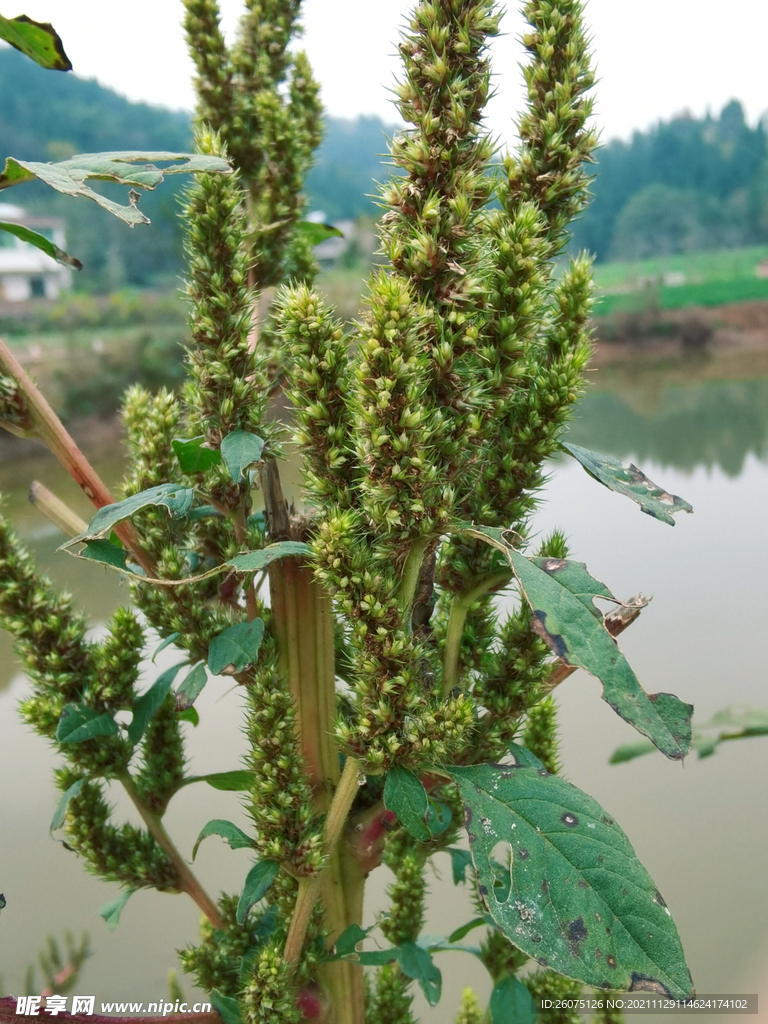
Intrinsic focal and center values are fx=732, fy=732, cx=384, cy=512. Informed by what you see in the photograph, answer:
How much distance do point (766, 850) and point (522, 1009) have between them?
496 millimetres

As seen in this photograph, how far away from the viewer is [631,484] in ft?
0.89

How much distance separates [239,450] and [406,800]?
12 cm

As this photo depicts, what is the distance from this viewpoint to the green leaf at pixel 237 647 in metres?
0.26

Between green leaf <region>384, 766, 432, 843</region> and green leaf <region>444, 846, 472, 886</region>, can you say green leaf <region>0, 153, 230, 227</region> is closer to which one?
green leaf <region>384, 766, 432, 843</region>

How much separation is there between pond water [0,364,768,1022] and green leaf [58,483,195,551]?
27 centimetres

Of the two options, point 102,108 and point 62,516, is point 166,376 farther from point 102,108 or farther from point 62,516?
point 62,516

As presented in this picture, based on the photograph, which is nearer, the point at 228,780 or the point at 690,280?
the point at 228,780

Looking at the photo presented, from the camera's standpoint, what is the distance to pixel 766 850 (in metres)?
0.73

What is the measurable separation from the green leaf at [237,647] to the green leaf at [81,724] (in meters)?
0.08

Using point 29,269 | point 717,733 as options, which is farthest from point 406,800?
point 29,269

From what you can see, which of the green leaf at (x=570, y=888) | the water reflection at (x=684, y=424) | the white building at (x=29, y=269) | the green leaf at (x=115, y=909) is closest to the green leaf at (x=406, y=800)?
the green leaf at (x=570, y=888)

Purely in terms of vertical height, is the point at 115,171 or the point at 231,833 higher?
the point at 115,171

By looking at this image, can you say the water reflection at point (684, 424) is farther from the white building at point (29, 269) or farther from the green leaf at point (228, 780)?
the white building at point (29, 269)

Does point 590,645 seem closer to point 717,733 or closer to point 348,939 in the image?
point 348,939
